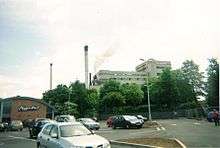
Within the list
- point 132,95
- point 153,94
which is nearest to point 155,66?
point 132,95

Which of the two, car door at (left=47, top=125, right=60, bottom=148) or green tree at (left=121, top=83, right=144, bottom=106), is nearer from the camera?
car door at (left=47, top=125, right=60, bottom=148)

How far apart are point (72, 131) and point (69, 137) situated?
0.77m

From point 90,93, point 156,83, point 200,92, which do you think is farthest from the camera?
point 90,93

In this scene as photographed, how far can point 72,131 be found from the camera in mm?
15211

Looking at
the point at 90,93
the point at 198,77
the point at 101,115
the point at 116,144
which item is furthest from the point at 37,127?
the point at 90,93

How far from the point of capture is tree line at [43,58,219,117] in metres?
75.5

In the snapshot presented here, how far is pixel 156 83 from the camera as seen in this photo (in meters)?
86.6

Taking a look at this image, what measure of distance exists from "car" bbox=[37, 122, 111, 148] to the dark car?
25287mm

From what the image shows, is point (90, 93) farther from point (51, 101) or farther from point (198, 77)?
point (198, 77)

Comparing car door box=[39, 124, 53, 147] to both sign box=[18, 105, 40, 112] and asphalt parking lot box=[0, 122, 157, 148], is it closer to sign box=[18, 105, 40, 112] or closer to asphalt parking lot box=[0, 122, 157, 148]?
asphalt parking lot box=[0, 122, 157, 148]

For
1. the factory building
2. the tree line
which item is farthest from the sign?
the factory building

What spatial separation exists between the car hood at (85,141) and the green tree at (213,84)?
55632mm

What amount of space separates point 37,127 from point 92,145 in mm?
21815

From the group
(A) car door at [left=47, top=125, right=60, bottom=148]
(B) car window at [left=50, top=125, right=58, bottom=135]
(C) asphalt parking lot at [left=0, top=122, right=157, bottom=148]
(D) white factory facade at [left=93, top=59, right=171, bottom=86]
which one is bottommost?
(C) asphalt parking lot at [left=0, top=122, right=157, bottom=148]
